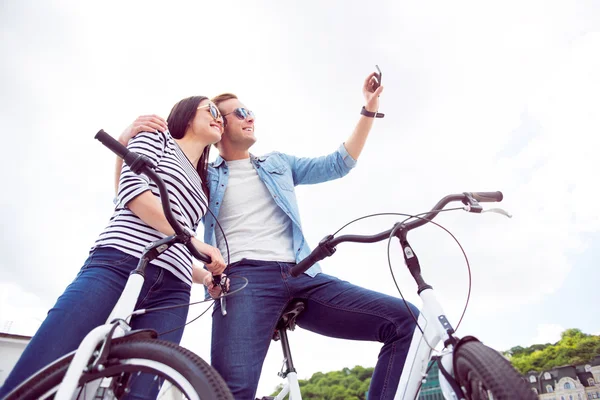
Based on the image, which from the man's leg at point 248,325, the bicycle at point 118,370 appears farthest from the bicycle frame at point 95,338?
the man's leg at point 248,325

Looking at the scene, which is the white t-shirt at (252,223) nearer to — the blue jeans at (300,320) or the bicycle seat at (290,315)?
the blue jeans at (300,320)

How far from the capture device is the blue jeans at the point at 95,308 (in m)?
1.59

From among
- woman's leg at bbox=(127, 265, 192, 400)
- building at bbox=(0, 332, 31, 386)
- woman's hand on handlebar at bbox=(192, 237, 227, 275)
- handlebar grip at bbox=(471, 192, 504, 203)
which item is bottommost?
woman's leg at bbox=(127, 265, 192, 400)

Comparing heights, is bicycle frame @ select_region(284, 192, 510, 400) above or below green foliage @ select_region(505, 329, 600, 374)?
below

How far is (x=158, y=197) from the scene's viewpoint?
2.19 metres

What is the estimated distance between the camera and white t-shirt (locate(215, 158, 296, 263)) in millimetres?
2738

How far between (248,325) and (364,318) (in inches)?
28.7

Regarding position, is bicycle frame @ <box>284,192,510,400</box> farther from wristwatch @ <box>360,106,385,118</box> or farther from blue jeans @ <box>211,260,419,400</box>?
wristwatch @ <box>360,106,385,118</box>

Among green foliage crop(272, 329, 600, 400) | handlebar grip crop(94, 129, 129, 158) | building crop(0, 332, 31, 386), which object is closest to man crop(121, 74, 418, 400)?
handlebar grip crop(94, 129, 129, 158)

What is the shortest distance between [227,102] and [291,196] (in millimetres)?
1090

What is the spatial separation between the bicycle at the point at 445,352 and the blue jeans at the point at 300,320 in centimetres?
42

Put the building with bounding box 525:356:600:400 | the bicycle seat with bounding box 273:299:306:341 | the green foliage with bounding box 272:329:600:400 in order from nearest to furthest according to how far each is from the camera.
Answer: the bicycle seat with bounding box 273:299:306:341 < the building with bounding box 525:356:600:400 < the green foliage with bounding box 272:329:600:400

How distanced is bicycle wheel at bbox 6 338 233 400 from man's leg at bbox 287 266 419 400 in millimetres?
1265

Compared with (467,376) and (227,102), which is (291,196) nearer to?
(227,102)
